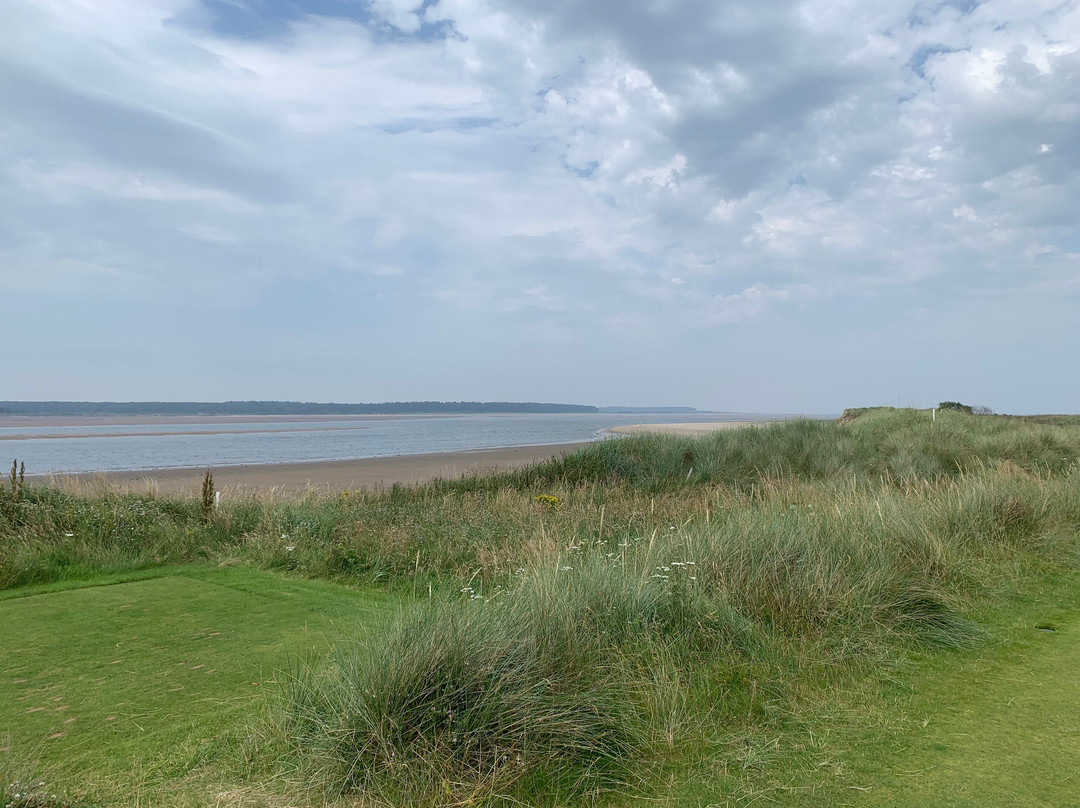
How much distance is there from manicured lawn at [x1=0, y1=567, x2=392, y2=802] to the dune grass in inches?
13.5

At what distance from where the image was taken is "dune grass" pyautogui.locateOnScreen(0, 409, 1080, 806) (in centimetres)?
299

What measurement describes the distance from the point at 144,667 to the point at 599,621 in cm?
264

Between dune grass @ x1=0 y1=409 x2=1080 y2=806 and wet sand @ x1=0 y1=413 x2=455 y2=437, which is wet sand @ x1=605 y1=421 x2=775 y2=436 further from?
wet sand @ x1=0 y1=413 x2=455 y2=437

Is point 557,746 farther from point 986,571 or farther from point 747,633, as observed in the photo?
point 986,571

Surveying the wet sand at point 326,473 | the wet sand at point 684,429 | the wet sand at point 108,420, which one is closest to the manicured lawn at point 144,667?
the wet sand at point 326,473

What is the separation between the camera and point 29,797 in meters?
2.47

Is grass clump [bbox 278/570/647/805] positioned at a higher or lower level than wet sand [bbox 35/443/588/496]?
higher

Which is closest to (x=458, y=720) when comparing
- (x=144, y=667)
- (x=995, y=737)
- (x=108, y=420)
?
(x=144, y=667)

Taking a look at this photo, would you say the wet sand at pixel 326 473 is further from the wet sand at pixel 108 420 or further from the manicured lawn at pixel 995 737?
the wet sand at pixel 108 420

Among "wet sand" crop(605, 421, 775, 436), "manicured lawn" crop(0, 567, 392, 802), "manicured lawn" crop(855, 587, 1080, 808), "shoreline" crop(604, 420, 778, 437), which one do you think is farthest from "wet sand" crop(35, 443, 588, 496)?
"manicured lawn" crop(855, 587, 1080, 808)

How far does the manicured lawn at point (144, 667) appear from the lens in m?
3.04

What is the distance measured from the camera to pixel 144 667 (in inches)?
165

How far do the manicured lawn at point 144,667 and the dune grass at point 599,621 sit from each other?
13.5 inches

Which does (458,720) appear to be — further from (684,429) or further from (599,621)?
(684,429)
